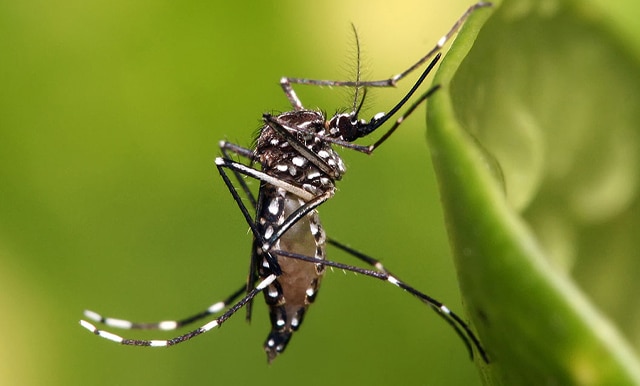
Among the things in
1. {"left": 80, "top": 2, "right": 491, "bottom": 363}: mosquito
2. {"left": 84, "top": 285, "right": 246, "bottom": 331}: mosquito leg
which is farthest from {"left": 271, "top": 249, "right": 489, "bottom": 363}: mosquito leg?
{"left": 84, "top": 285, "right": 246, "bottom": 331}: mosquito leg

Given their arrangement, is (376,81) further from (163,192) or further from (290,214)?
(163,192)

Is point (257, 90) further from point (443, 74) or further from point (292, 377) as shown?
point (443, 74)

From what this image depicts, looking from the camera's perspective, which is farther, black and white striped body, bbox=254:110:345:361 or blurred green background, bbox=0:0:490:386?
black and white striped body, bbox=254:110:345:361

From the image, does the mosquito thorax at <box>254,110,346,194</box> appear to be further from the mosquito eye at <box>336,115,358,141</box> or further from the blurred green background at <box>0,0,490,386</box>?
the blurred green background at <box>0,0,490,386</box>

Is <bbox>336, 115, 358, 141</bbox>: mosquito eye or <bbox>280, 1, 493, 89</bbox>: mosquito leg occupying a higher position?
<bbox>336, 115, 358, 141</bbox>: mosquito eye

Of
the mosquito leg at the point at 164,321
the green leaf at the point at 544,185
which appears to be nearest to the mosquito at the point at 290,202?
the mosquito leg at the point at 164,321

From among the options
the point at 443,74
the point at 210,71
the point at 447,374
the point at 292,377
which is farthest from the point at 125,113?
the point at 443,74

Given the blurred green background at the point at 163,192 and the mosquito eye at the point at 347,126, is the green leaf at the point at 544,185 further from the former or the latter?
the mosquito eye at the point at 347,126

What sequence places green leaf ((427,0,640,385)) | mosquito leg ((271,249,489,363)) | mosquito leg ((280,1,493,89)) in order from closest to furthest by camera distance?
green leaf ((427,0,640,385)) → mosquito leg ((271,249,489,363)) → mosquito leg ((280,1,493,89))
